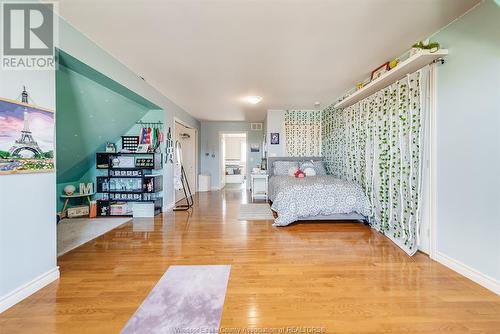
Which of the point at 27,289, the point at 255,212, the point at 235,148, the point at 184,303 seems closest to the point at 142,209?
the point at 255,212

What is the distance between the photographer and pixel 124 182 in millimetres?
4031

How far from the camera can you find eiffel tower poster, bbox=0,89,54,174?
150cm

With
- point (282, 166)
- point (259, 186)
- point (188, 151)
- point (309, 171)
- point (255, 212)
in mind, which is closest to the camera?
point (255, 212)

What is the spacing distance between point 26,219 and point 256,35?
2.56 meters

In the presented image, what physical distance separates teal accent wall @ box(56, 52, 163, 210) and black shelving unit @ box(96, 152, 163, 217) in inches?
14.4

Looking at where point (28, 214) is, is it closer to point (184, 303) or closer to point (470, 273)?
point (184, 303)

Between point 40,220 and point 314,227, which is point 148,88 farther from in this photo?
point 314,227

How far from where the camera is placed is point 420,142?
2.30 meters

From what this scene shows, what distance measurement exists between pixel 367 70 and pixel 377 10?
1.39 metres

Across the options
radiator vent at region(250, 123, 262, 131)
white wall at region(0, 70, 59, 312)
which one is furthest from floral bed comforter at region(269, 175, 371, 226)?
radiator vent at region(250, 123, 262, 131)

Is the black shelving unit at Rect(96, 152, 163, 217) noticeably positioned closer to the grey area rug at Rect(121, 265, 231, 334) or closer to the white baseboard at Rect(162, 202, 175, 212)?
the white baseboard at Rect(162, 202, 175, 212)

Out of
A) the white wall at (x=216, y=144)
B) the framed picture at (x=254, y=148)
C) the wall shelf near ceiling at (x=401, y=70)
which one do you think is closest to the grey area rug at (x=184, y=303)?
the wall shelf near ceiling at (x=401, y=70)

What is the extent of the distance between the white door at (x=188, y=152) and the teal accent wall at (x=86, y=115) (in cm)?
151

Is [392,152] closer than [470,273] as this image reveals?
No
